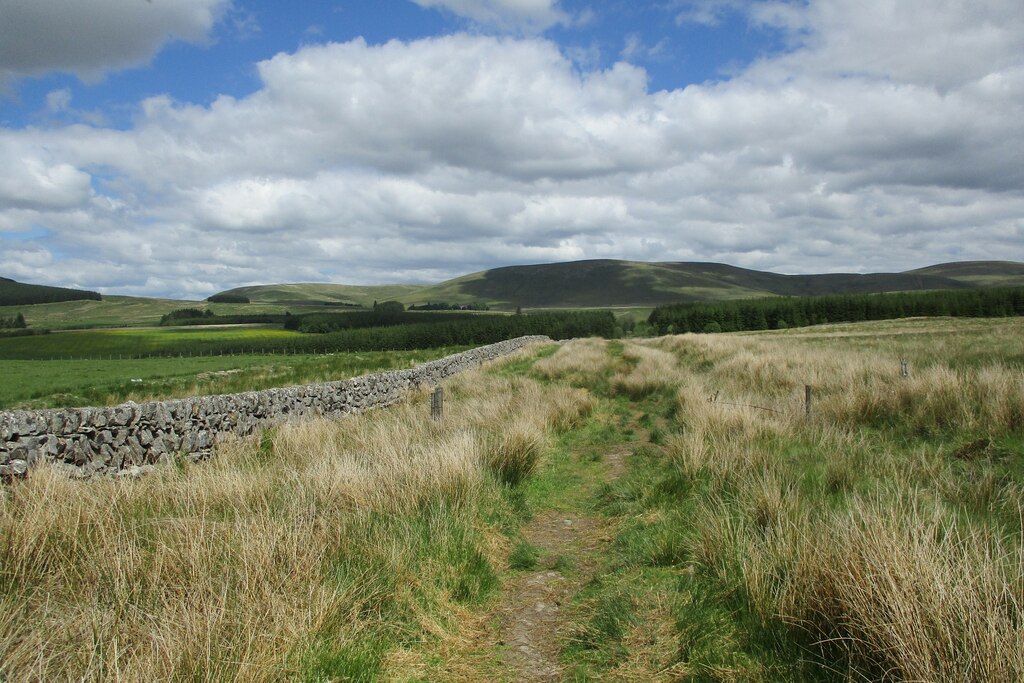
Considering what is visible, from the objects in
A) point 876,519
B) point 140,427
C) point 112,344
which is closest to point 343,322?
point 112,344

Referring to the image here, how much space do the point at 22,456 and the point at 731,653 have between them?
8087mm

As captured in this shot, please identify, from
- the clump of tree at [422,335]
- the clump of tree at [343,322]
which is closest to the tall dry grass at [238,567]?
the clump of tree at [422,335]

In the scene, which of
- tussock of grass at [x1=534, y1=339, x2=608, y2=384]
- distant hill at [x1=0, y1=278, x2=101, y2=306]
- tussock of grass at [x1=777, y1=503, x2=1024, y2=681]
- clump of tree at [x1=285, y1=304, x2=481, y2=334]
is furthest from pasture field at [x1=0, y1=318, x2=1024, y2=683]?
distant hill at [x1=0, y1=278, x2=101, y2=306]

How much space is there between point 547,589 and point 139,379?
4382 cm

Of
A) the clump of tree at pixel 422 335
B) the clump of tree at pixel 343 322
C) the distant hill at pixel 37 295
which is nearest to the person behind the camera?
the clump of tree at pixel 422 335

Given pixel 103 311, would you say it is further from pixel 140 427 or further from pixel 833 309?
pixel 140 427

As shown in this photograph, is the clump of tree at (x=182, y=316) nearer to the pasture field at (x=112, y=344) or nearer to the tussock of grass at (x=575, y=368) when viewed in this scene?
the pasture field at (x=112, y=344)

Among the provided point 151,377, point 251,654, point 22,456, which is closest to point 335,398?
point 22,456

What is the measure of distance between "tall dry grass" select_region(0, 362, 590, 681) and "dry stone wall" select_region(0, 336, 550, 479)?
5.97 ft

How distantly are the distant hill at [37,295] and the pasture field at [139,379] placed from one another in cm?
15040

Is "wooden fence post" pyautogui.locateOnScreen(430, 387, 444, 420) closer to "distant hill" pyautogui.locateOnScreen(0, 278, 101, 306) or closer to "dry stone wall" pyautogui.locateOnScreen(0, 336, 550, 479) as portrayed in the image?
"dry stone wall" pyautogui.locateOnScreen(0, 336, 550, 479)

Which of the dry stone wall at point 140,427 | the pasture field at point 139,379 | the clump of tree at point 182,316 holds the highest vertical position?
the clump of tree at point 182,316

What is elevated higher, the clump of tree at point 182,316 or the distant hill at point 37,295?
the distant hill at point 37,295

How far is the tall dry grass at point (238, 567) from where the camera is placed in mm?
2809
